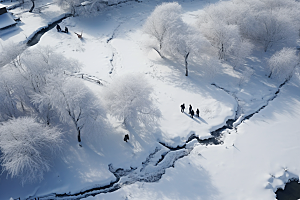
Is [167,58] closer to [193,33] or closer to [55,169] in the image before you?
[193,33]

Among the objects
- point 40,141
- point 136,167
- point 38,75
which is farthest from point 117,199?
point 38,75

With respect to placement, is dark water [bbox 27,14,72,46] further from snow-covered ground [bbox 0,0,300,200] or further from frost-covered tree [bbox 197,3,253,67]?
frost-covered tree [bbox 197,3,253,67]

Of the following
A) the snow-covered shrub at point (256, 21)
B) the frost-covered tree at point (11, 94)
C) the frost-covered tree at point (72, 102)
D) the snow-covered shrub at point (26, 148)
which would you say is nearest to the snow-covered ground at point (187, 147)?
the snow-covered shrub at point (26, 148)

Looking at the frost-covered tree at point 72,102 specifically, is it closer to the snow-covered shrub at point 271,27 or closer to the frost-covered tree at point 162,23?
the frost-covered tree at point 162,23

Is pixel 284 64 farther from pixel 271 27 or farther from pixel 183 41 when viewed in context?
pixel 183 41

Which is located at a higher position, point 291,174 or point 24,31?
point 24,31

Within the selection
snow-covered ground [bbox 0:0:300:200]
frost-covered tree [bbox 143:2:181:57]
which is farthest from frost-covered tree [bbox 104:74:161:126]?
frost-covered tree [bbox 143:2:181:57]
